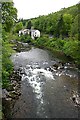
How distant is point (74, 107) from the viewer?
20.8m

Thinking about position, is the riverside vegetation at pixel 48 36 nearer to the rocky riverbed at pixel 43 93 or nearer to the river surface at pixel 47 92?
the rocky riverbed at pixel 43 93

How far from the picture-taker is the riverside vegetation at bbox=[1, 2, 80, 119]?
22656mm

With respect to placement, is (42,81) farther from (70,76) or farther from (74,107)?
(74,107)

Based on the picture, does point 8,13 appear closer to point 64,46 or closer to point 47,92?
point 47,92

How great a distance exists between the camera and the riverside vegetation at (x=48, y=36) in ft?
74.3

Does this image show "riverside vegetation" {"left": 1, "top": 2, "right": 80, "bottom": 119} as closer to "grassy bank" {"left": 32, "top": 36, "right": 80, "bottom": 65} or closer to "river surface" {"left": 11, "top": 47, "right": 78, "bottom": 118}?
"grassy bank" {"left": 32, "top": 36, "right": 80, "bottom": 65}

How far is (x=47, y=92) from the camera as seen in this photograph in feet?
79.6

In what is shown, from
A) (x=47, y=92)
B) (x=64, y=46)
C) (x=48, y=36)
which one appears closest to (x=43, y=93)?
(x=47, y=92)

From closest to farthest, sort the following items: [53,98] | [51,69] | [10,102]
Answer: [10,102], [53,98], [51,69]

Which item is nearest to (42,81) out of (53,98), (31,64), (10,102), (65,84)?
(65,84)

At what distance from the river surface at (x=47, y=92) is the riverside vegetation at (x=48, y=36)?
8.39 ft

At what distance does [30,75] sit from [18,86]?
5766 millimetres

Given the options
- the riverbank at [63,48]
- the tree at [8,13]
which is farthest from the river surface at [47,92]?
the tree at [8,13]

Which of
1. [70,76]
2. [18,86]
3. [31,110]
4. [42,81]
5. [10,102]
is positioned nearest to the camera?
[31,110]
